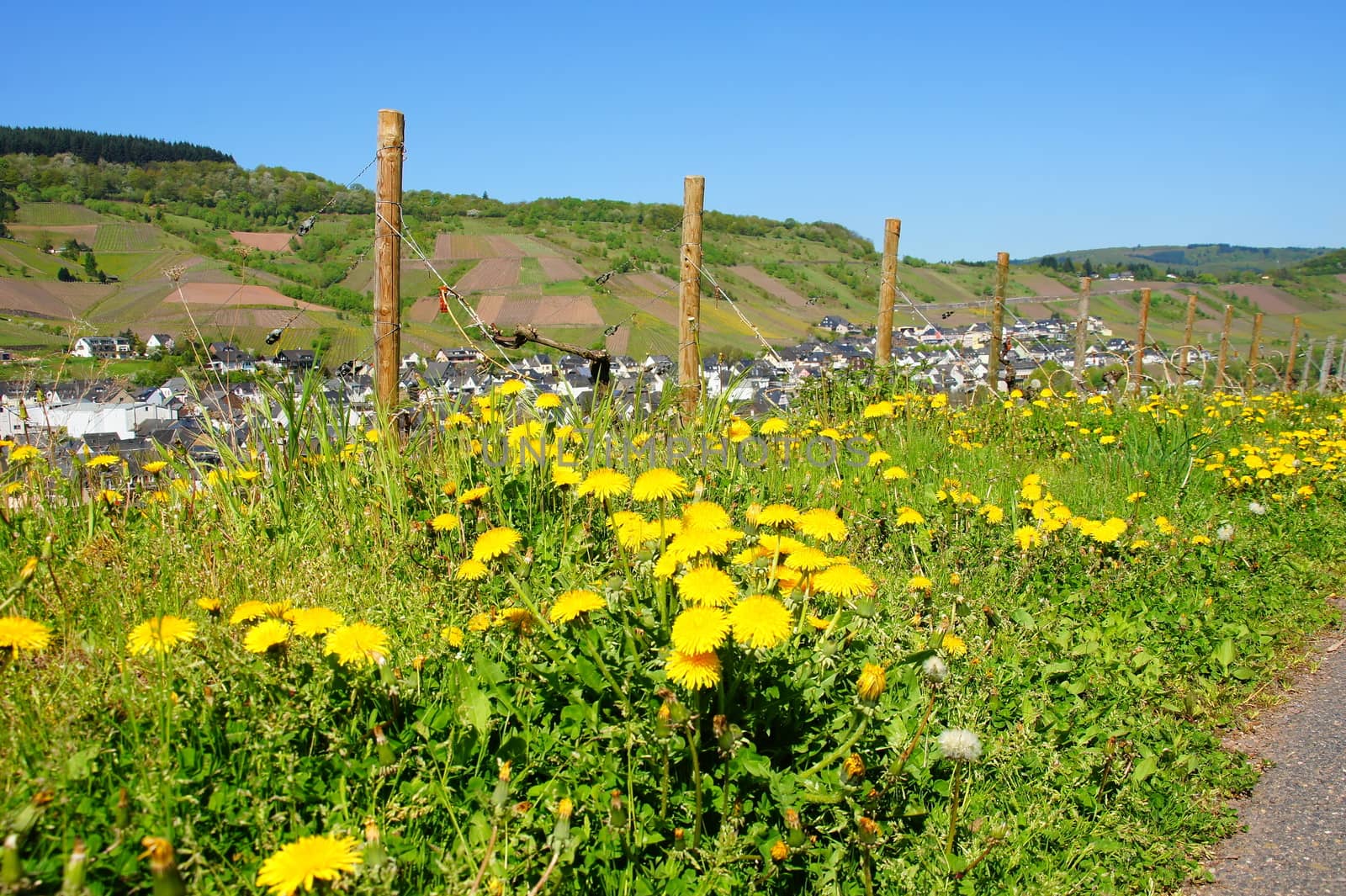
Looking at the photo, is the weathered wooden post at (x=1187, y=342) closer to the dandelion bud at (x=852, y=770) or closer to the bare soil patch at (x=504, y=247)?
the dandelion bud at (x=852, y=770)

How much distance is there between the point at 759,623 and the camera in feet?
6.12

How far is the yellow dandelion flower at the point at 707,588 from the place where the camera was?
6.40 ft

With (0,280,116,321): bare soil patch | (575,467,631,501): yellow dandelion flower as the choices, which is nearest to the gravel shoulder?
(575,467,631,501): yellow dandelion flower

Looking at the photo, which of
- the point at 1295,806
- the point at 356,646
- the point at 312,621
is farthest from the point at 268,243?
the point at 1295,806

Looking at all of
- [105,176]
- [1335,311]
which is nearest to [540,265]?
[105,176]

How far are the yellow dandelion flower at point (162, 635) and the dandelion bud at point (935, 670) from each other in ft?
5.83

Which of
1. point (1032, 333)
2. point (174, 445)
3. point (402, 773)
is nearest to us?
point (402, 773)

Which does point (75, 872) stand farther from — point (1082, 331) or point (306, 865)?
point (1082, 331)

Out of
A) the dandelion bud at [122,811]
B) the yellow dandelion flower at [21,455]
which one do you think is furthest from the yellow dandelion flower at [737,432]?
the yellow dandelion flower at [21,455]

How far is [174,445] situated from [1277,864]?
5318 millimetres

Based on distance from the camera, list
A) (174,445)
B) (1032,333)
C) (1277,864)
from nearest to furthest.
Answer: (1277,864) → (174,445) → (1032,333)

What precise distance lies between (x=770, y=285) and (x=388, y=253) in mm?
20205

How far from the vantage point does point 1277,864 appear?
2438 millimetres

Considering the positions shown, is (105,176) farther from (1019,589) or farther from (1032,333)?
(1019,589)
